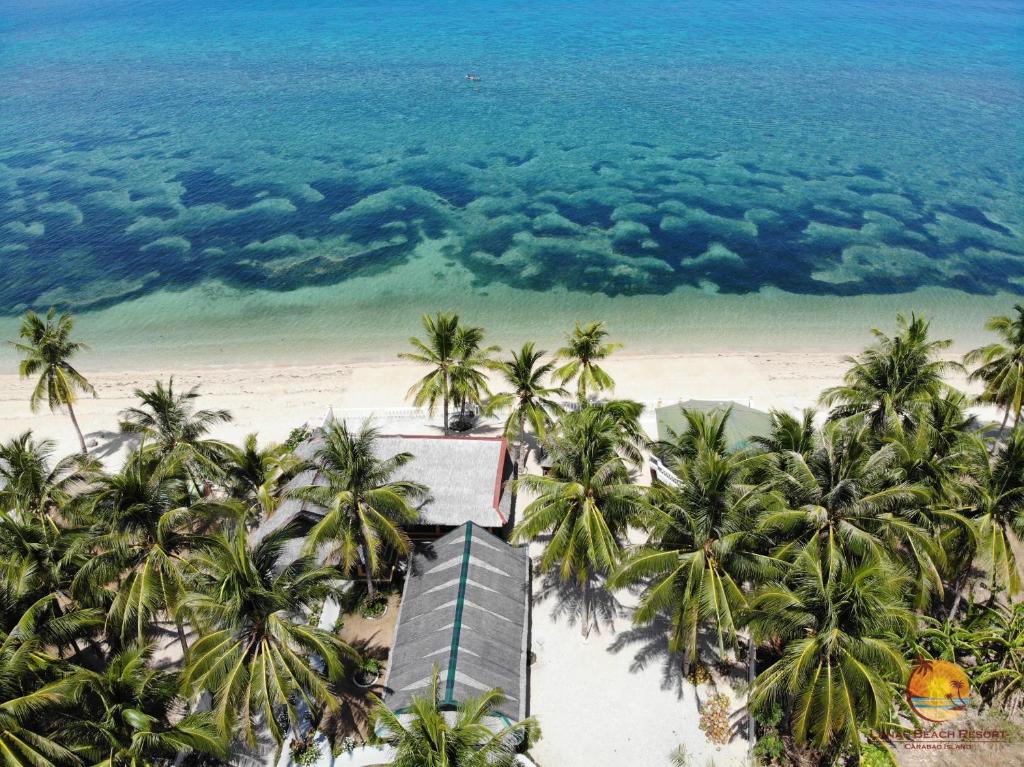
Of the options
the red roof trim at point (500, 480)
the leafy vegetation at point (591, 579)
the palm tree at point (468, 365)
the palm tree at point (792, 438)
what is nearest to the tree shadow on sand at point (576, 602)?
the leafy vegetation at point (591, 579)

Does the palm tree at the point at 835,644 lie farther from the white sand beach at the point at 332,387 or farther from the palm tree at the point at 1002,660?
the white sand beach at the point at 332,387

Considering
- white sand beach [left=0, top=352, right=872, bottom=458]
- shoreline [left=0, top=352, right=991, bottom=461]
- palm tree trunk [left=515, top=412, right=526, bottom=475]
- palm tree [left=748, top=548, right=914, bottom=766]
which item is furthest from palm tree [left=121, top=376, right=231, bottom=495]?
palm tree [left=748, top=548, right=914, bottom=766]

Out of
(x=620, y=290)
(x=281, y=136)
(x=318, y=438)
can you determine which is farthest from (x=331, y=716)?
(x=281, y=136)

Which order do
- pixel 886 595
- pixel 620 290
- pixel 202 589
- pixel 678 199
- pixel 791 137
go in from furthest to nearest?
1. pixel 791 137
2. pixel 678 199
3. pixel 620 290
4. pixel 202 589
5. pixel 886 595

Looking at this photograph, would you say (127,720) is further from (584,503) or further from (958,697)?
(958,697)

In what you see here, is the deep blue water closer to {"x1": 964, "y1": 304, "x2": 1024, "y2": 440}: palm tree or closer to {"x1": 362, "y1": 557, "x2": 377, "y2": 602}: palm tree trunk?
{"x1": 964, "y1": 304, "x2": 1024, "y2": 440}: palm tree

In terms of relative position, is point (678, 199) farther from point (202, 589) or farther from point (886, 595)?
point (202, 589)
